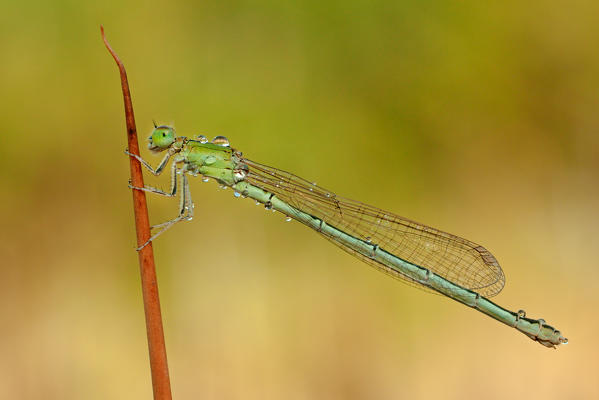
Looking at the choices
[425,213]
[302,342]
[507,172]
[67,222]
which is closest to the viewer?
[67,222]

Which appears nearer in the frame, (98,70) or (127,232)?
(127,232)

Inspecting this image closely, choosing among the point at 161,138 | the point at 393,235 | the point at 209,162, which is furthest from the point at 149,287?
the point at 393,235

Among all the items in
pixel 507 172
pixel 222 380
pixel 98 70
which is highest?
pixel 98 70

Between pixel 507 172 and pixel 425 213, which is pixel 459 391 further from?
pixel 507 172

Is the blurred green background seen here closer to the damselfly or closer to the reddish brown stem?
the damselfly

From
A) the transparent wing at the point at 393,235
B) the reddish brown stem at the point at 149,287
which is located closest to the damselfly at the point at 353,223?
the transparent wing at the point at 393,235

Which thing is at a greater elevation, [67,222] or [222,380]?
[67,222]

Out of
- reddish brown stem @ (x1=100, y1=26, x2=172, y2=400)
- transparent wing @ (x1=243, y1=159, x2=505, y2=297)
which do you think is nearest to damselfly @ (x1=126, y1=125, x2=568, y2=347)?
transparent wing @ (x1=243, y1=159, x2=505, y2=297)

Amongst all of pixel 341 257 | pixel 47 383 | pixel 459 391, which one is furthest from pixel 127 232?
pixel 459 391

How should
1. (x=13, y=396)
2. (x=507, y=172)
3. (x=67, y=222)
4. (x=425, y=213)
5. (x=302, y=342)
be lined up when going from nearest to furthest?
(x=13, y=396), (x=67, y=222), (x=302, y=342), (x=425, y=213), (x=507, y=172)
